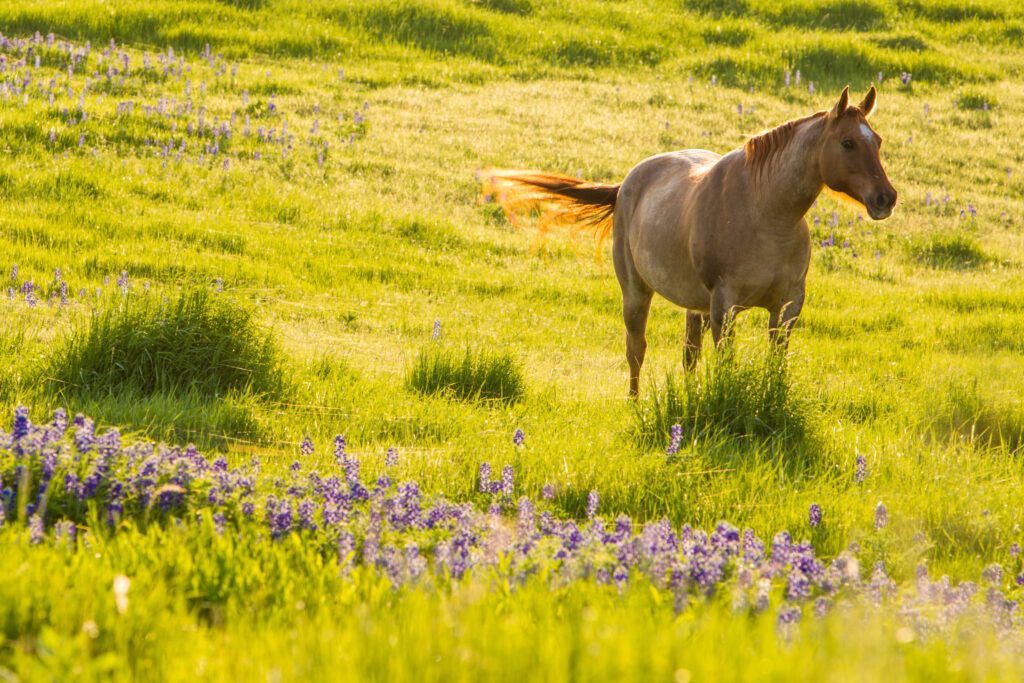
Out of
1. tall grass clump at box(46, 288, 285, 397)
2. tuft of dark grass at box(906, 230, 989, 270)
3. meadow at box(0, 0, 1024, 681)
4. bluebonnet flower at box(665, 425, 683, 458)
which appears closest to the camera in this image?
meadow at box(0, 0, 1024, 681)

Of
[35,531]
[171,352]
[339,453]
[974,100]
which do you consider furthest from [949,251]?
[35,531]

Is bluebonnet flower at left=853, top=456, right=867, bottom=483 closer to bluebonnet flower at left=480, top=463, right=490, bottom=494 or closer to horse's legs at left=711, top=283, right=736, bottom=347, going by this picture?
horse's legs at left=711, top=283, right=736, bottom=347

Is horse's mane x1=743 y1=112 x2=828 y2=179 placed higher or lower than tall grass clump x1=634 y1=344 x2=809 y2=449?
higher

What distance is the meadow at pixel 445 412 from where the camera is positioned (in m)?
2.59

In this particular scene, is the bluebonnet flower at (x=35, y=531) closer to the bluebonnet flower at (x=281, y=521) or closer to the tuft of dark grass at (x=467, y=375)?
the bluebonnet flower at (x=281, y=521)

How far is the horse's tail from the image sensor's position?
948 cm

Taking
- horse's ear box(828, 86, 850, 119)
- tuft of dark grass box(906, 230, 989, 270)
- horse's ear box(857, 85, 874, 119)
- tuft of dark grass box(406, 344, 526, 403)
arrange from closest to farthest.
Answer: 1. horse's ear box(828, 86, 850, 119)
2. horse's ear box(857, 85, 874, 119)
3. tuft of dark grass box(406, 344, 526, 403)
4. tuft of dark grass box(906, 230, 989, 270)

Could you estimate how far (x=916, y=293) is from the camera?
1238cm

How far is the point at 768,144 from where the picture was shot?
23.4 feet

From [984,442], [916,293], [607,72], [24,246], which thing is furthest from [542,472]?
[607,72]

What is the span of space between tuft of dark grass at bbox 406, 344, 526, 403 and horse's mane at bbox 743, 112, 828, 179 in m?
2.46

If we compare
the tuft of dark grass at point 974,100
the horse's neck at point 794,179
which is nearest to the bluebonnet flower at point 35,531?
the horse's neck at point 794,179

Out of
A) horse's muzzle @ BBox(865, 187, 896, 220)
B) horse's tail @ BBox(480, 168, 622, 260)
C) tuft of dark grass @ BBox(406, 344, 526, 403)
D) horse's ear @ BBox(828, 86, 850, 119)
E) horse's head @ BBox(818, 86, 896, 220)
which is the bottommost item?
tuft of dark grass @ BBox(406, 344, 526, 403)

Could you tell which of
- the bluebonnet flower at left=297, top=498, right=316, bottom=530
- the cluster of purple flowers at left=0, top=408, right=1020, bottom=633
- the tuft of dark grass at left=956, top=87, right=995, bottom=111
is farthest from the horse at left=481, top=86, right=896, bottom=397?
the tuft of dark grass at left=956, top=87, right=995, bottom=111
